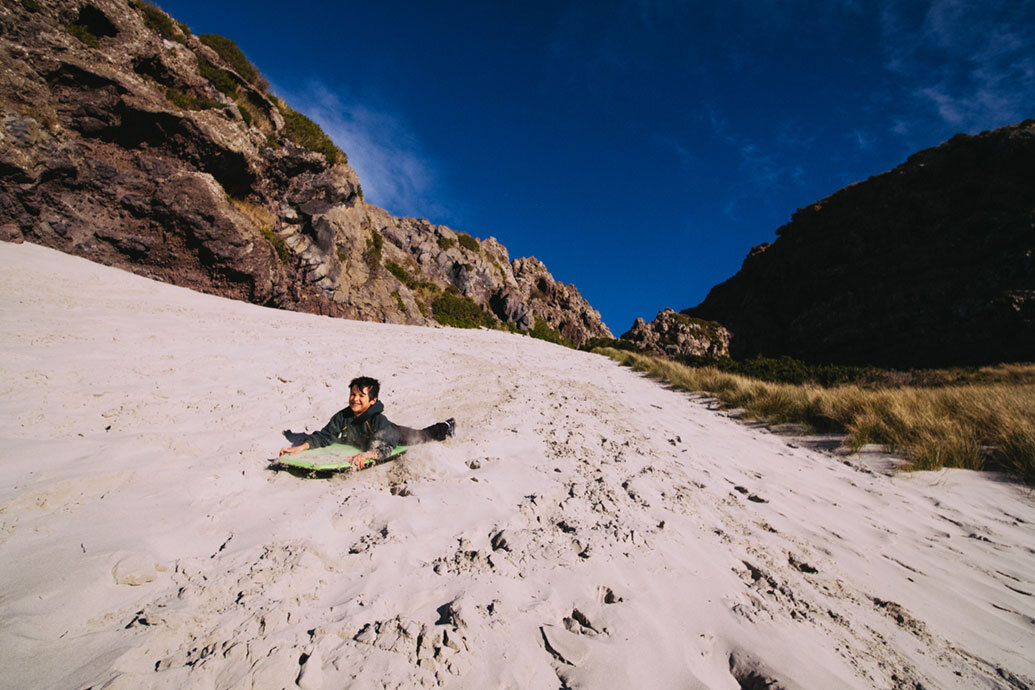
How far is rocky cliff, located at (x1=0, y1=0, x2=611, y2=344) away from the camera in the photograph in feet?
29.8

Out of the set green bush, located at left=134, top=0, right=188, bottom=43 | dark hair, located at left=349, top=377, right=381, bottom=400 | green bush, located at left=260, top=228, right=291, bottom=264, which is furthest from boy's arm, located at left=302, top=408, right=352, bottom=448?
green bush, located at left=134, top=0, right=188, bottom=43

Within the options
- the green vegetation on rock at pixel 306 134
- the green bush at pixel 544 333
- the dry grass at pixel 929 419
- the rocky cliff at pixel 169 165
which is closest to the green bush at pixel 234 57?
the rocky cliff at pixel 169 165

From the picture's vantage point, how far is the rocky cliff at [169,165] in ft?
29.8

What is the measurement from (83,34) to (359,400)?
1575cm

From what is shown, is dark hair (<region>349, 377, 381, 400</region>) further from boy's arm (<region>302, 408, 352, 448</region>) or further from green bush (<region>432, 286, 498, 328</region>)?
green bush (<region>432, 286, 498, 328</region>)

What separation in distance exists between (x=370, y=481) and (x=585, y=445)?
251cm

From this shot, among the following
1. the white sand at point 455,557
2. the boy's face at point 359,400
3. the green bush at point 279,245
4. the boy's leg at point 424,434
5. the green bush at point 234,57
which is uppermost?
the green bush at point 234,57

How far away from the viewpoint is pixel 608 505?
10.1 feet

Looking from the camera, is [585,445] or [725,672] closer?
[725,672]

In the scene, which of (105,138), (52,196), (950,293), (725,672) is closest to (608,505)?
(725,672)

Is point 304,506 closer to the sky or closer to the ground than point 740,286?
closer to the ground

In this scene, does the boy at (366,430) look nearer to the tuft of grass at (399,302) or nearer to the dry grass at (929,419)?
the dry grass at (929,419)

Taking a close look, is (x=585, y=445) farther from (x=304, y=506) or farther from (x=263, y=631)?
(x=263, y=631)

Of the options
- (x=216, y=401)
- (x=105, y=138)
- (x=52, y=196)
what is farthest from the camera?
(x=105, y=138)
